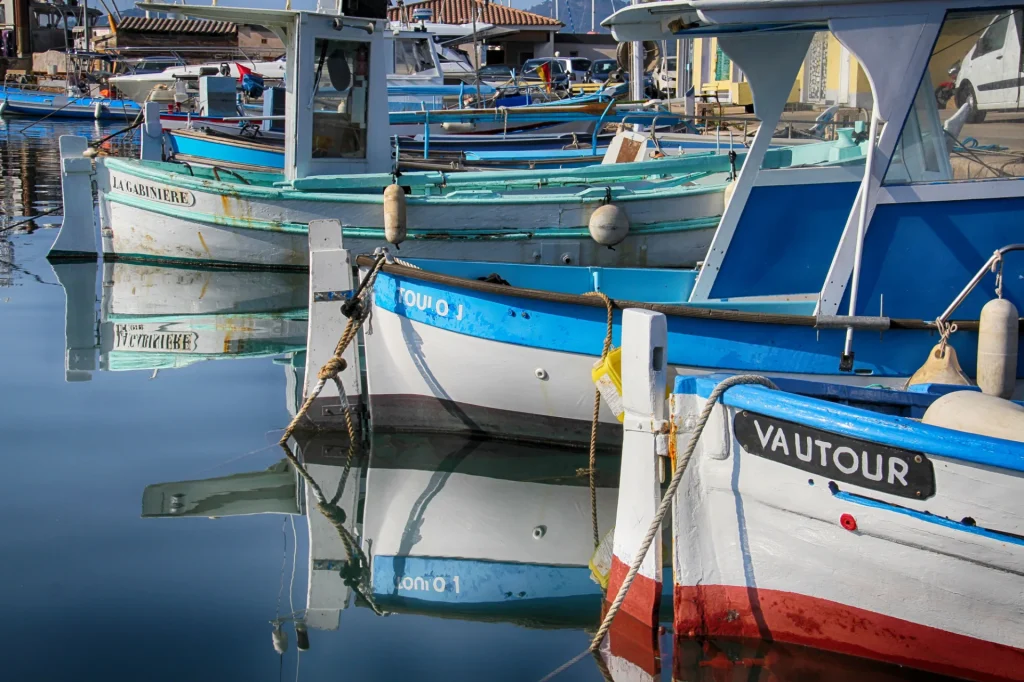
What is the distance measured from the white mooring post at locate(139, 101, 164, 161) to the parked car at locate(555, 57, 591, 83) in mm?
29135

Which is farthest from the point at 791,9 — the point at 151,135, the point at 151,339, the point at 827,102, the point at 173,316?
the point at 151,135

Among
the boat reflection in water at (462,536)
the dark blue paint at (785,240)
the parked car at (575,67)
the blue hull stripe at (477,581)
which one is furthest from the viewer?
the parked car at (575,67)

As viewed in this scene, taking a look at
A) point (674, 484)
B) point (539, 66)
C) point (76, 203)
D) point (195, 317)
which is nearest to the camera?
point (674, 484)

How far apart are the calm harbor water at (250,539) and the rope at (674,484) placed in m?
0.34

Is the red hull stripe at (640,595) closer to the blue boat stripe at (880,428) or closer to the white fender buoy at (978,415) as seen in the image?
the blue boat stripe at (880,428)

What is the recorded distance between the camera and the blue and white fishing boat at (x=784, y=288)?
5.86 metres

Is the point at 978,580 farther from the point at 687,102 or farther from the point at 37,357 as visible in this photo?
the point at 687,102

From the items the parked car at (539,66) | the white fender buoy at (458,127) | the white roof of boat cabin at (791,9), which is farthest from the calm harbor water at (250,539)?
the parked car at (539,66)

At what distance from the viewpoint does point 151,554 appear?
5.57 metres

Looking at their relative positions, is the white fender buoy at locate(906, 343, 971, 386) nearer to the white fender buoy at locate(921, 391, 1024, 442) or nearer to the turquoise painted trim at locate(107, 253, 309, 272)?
the white fender buoy at locate(921, 391, 1024, 442)

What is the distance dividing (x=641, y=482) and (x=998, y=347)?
207cm

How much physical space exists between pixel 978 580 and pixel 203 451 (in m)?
4.70

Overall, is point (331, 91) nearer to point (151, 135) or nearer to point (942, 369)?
point (151, 135)

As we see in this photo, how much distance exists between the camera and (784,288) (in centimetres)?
669
